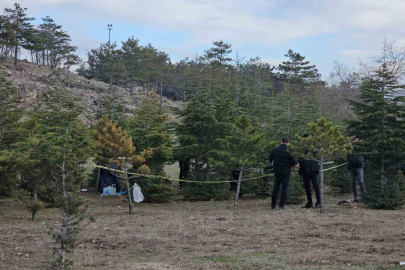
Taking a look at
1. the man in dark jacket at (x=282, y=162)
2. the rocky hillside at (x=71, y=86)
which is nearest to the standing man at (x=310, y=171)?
the man in dark jacket at (x=282, y=162)

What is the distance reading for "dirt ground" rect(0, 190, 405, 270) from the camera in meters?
7.40

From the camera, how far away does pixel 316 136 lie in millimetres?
12242

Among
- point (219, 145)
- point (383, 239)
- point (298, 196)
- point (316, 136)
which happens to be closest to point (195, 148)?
point (219, 145)

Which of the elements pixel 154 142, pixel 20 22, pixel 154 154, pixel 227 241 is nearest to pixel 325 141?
pixel 227 241

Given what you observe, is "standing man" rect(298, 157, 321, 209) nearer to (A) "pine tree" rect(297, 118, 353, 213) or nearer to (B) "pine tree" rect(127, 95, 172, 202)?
(A) "pine tree" rect(297, 118, 353, 213)

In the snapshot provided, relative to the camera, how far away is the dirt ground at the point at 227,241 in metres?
7.40

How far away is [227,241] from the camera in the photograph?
906 cm

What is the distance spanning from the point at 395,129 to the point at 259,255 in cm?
745

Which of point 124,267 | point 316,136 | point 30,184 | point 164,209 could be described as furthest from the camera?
point 164,209

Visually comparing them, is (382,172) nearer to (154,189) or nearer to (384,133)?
(384,133)

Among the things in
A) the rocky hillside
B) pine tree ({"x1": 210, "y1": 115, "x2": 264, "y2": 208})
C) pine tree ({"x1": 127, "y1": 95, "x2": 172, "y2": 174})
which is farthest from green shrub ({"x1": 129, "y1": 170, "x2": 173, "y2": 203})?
the rocky hillside

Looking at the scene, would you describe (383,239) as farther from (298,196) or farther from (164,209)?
(164,209)

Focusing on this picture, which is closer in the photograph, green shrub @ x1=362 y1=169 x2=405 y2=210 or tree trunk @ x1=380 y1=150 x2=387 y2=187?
green shrub @ x1=362 y1=169 x2=405 y2=210

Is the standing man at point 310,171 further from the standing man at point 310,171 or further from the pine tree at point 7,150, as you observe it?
the pine tree at point 7,150
